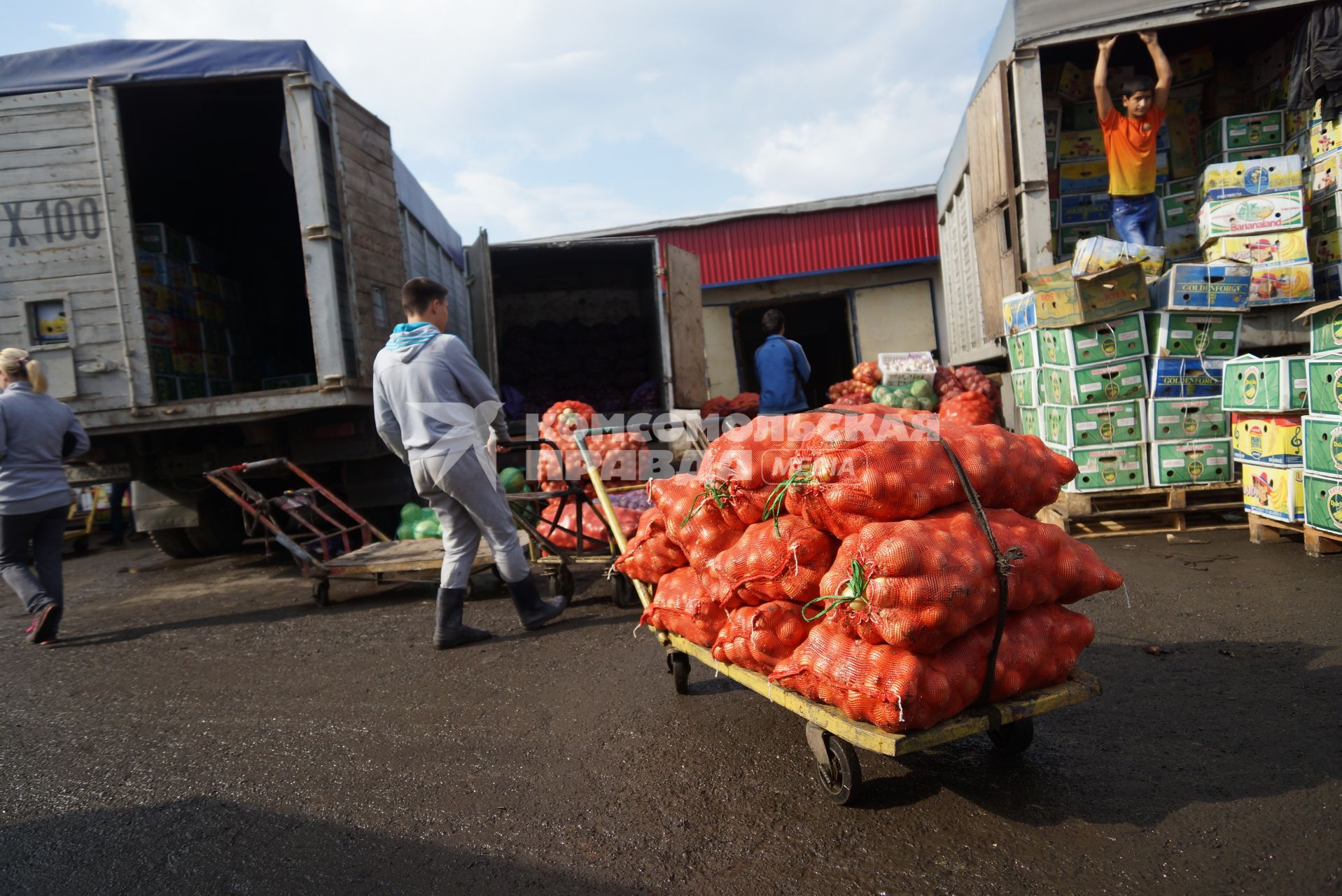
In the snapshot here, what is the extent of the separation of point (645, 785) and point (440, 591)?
86.9 inches

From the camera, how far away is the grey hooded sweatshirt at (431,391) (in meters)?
4.41

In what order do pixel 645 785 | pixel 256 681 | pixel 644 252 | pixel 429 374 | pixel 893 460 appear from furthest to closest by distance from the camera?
pixel 644 252 → pixel 429 374 → pixel 256 681 → pixel 645 785 → pixel 893 460

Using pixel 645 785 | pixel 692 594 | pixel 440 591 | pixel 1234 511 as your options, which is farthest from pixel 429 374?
pixel 1234 511

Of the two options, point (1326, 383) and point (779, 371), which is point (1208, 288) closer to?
point (1326, 383)

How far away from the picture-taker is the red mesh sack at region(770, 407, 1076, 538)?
2424 millimetres

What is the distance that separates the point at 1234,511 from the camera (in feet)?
19.3

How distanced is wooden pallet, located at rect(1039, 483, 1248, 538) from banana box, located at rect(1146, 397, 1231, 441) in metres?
0.38

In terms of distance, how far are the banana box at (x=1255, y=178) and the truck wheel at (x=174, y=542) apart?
32.7ft

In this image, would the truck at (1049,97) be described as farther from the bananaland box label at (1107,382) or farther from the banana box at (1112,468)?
the banana box at (1112,468)

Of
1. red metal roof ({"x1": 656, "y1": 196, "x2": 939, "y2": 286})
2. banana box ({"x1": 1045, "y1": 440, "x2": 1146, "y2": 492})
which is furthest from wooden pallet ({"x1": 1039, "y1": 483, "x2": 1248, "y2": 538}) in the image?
red metal roof ({"x1": 656, "y1": 196, "x2": 939, "y2": 286})

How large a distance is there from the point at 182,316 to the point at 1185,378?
8.65m

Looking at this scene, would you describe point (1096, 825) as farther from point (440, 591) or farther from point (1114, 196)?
point (1114, 196)

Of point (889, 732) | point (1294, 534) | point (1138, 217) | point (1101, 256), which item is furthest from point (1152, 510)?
point (889, 732)

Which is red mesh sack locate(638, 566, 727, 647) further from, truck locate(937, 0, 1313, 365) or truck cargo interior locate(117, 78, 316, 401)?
A: truck cargo interior locate(117, 78, 316, 401)
